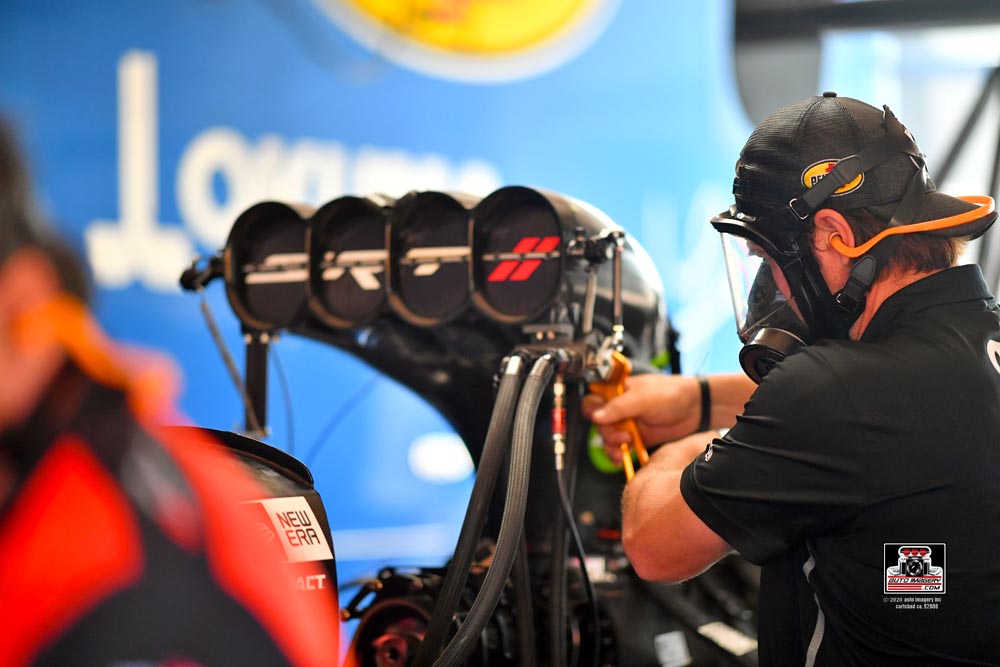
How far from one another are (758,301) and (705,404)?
570 mm

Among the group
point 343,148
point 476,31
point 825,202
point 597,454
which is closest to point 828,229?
point 825,202

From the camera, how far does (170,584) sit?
0.64 m

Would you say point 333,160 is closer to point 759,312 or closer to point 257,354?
point 257,354

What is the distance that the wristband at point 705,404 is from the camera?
2.38m

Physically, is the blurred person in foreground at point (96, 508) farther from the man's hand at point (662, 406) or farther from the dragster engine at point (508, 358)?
the man's hand at point (662, 406)

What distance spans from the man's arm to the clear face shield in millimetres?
256

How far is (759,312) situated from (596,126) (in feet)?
10.9

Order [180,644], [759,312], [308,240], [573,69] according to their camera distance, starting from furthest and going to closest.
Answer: [573,69] < [308,240] < [759,312] < [180,644]

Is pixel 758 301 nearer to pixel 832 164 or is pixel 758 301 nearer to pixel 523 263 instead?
pixel 832 164

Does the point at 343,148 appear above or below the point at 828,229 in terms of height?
above

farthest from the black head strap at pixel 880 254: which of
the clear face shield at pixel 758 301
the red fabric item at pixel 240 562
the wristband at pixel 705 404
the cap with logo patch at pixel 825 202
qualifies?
the red fabric item at pixel 240 562

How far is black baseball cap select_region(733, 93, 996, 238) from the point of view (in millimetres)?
1656

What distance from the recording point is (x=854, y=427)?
60.7 inches

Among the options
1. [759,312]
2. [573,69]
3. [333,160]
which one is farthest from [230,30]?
[759,312]
